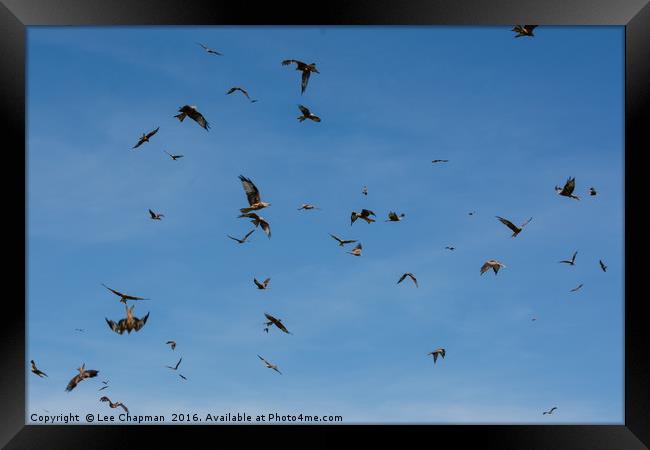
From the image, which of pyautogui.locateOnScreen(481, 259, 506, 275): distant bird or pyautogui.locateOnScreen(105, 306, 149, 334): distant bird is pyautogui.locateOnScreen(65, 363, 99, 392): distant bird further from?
pyautogui.locateOnScreen(481, 259, 506, 275): distant bird

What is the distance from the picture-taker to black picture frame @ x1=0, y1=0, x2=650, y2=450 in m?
5.01

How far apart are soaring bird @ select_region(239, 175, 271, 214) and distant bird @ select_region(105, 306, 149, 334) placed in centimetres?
146

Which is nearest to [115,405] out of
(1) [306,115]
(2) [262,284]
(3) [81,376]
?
(3) [81,376]

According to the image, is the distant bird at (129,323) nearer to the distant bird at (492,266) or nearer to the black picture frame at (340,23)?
the black picture frame at (340,23)

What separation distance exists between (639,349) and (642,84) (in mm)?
2315

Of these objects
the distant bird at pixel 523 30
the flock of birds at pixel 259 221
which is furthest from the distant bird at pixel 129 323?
the distant bird at pixel 523 30

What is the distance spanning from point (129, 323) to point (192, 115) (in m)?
2.39

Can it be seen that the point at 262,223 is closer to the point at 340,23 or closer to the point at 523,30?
the point at 340,23

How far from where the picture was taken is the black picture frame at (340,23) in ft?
16.4

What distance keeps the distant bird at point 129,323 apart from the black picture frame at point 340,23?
30.3 inches

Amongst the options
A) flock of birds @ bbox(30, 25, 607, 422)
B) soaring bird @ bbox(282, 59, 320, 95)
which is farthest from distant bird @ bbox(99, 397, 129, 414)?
soaring bird @ bbox(282, 59, 320, 95)

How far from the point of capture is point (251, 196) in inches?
245

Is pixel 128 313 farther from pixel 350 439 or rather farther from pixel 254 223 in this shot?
pixel 350 439

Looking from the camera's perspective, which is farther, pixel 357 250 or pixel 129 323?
pixel 357 250
